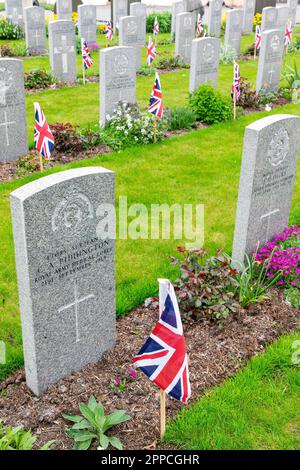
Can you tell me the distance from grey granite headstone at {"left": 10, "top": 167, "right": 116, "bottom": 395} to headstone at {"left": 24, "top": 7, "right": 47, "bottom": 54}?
50.5 feet

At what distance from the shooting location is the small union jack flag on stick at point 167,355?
346 centimetres

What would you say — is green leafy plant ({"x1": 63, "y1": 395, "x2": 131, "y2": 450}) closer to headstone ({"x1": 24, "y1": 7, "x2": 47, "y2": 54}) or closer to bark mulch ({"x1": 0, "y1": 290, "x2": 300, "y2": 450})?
bark mulch ({"x1": 0, "y1": 290, "x2": 300, "y2": 450})

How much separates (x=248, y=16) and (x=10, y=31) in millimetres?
10830

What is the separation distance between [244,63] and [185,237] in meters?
12.8

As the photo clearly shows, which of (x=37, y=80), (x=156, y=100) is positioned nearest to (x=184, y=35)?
(x=37, y=80)

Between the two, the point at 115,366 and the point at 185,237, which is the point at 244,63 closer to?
the point at 185,237

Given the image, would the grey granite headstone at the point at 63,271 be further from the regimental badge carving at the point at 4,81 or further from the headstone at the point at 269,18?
the headstone at the point at 269,18

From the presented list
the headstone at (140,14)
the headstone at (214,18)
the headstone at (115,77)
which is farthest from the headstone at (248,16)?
the headstone at (115,77)

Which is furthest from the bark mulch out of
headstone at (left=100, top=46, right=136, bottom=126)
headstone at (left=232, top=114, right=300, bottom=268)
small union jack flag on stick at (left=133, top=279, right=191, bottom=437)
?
headstone at (left=100, top=46, right=136, bottom=126)

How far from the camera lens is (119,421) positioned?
3.94 metres

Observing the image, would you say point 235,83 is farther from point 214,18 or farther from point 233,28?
point 214,18

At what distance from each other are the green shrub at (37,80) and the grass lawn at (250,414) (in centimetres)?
1101

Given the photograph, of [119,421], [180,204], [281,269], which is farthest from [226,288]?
[180,204]
